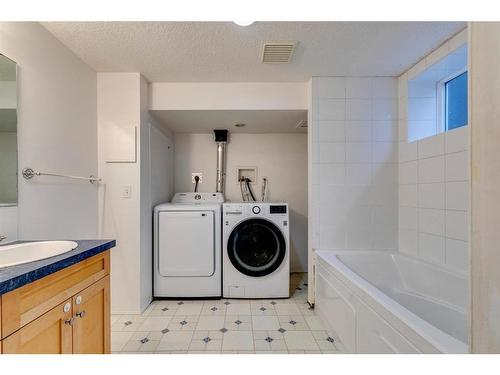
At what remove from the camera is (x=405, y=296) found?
1881 mm

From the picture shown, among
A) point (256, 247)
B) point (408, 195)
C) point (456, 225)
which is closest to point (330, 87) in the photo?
point (408, 195)

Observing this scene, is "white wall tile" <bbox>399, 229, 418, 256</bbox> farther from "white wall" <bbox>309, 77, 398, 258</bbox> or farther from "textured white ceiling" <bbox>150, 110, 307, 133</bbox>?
"textured white ceiling" <bbox>150, 110, 307, 133</bbox>

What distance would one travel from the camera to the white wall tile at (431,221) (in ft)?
5.84

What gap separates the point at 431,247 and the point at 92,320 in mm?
2310

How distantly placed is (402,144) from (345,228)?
93 cm

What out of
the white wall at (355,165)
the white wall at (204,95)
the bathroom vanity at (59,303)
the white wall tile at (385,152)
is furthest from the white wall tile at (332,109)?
the bathroom vanity at (59,303)

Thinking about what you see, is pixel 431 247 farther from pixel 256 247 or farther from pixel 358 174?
pixel 256 247

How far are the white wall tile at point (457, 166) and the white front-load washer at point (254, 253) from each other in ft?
4.35

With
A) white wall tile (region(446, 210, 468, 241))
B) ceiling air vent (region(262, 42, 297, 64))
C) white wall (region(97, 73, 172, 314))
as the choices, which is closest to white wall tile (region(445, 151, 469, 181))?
white wall tile (region(446, 210, 468, 241))

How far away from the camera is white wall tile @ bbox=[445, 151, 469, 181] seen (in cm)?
158

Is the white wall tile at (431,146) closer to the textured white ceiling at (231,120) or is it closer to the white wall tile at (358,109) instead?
the white wall tile at (358,109)

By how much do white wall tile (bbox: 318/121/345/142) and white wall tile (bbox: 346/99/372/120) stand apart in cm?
12
